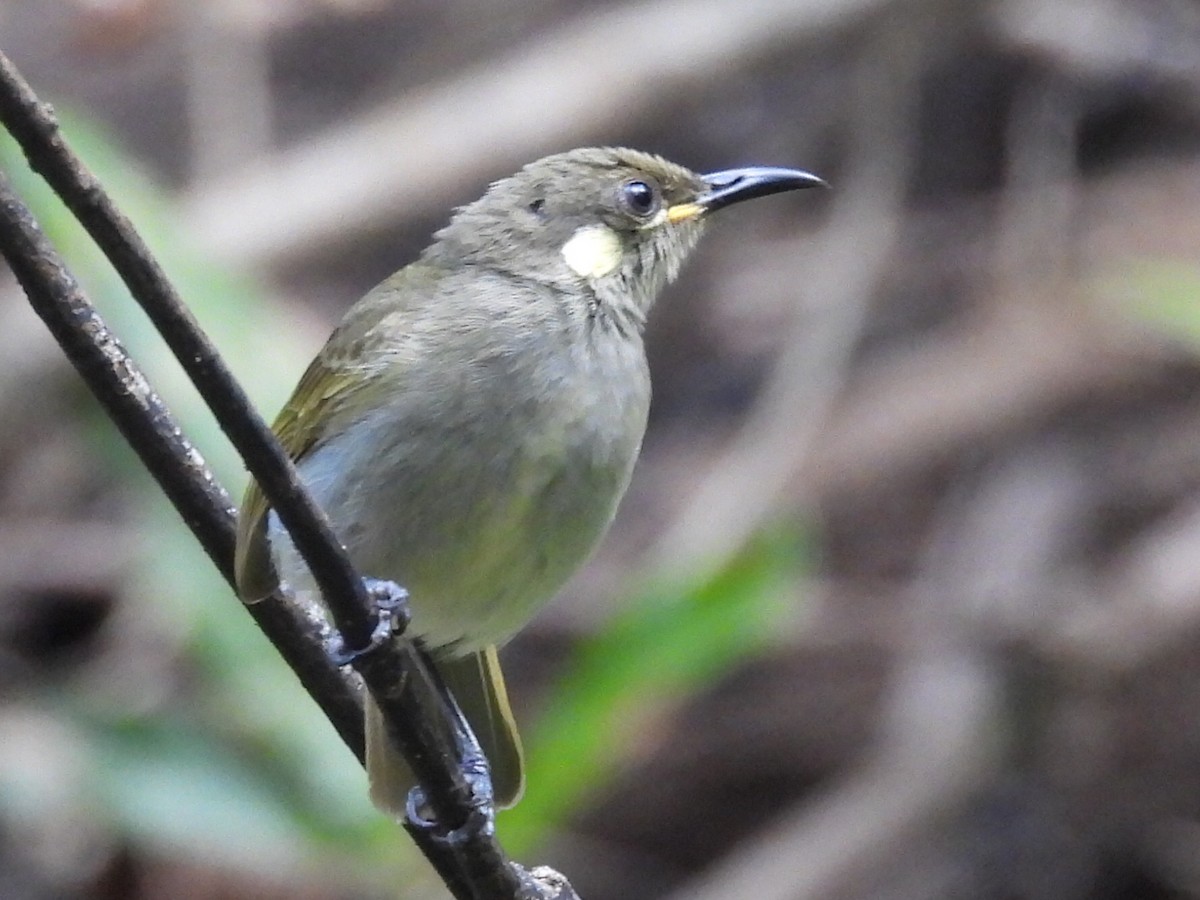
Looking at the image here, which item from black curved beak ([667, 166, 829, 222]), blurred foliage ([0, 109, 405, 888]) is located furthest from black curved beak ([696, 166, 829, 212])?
blurred foliage ([0, 109, 405, 888])

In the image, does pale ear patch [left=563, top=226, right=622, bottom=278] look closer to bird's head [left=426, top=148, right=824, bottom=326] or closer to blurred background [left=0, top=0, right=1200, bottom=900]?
bird's head [left=426, top=148, right=824, bottom=326]

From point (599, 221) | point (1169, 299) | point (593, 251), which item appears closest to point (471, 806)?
point (593, 251)

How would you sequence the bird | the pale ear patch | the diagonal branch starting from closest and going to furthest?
the diagonal branch
the bird
the pale ear patch

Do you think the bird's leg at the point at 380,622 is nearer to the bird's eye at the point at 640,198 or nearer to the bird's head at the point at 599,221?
the bird's head at the point at 599,221

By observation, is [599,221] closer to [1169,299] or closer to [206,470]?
[206,470]

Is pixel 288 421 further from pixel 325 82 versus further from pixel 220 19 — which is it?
pixel 325 82
